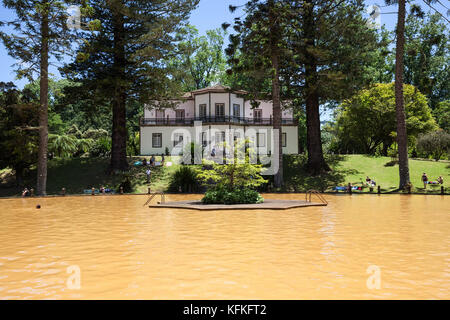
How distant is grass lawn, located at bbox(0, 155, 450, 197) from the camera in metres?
32.1

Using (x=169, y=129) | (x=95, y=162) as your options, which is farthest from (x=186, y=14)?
(x=169, y=129)

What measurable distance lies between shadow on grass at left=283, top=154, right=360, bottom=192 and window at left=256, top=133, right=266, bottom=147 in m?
12.7

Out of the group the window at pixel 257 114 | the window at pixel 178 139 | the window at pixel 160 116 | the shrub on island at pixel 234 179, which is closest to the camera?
the shrub on island at pixel 234 179

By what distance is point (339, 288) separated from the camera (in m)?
5.51

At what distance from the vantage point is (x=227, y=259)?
743 centimetres

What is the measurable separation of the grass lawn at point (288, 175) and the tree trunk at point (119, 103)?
1.42 metres

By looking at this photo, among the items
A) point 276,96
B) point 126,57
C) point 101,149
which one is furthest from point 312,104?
point 101,149

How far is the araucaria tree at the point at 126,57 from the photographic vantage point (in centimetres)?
Result: 3259

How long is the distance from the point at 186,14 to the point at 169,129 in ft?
68.1

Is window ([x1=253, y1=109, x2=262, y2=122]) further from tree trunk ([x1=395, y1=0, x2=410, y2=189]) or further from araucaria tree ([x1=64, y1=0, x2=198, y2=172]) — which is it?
tree trunk ([x1=395, y1=0, x2=410, y2=189])

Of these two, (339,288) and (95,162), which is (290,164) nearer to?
(95,162)

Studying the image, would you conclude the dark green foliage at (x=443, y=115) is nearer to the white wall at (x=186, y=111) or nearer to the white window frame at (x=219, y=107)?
the white window frame at (x=219, y=107)

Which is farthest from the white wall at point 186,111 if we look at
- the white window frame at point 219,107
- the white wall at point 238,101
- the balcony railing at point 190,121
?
the white wall at point 238,101

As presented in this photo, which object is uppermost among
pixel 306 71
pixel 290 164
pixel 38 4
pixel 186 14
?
pixel 186 14
